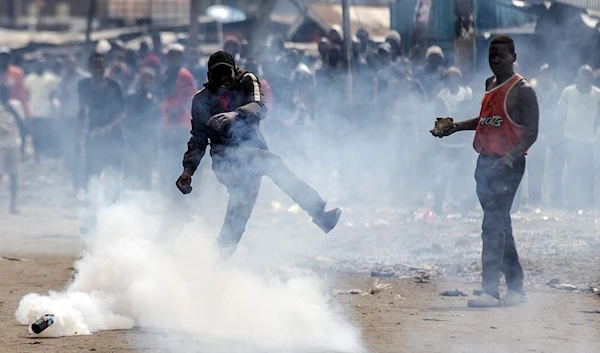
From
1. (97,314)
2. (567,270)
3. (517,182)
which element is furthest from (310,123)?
(97,314)

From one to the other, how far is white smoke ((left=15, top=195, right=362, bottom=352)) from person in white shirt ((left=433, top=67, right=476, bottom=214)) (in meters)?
4.96

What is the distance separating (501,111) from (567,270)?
2071 mm

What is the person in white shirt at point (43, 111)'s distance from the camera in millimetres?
19141

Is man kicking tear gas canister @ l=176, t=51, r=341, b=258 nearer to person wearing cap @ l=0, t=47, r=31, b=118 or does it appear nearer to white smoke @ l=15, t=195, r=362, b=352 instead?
white smoke @ l=15, t=195, r=362, b=352

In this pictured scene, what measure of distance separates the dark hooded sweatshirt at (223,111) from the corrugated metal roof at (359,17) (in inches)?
530

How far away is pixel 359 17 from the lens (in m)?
21.3

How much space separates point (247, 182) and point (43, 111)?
12430 millimetres

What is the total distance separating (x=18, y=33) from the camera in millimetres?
33750

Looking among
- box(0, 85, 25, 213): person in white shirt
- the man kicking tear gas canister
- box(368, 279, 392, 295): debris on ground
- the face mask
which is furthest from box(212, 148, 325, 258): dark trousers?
box(0, 85, 25, 213): person in white shirt

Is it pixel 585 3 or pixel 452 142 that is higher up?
pixel 585 3

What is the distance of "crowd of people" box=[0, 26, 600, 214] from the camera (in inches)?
497

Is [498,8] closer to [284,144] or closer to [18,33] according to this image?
[284,144]

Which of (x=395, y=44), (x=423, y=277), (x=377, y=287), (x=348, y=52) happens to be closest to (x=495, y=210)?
(x=377, y=287)

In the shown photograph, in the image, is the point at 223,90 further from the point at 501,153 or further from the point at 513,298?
the point at 513,298
